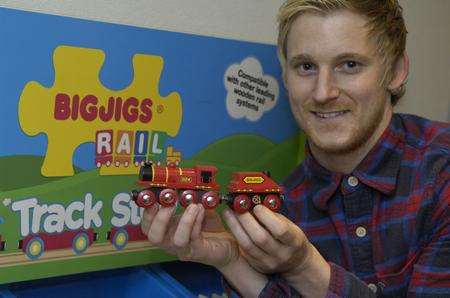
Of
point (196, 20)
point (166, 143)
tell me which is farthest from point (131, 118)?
point (196, 20)

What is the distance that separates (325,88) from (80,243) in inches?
16.2

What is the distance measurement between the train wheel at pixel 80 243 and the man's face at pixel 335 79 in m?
0.36

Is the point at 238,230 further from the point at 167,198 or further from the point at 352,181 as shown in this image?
the point at 352,181

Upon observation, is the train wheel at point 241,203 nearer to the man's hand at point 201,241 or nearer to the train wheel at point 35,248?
the man's hand at point 201,241

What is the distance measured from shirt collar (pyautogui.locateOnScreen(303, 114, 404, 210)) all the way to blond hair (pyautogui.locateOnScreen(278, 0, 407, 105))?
75mm

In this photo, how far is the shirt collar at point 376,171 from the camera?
0.80 metres


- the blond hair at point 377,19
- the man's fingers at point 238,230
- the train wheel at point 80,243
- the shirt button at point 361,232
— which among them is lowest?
the train wheel at point 80,243

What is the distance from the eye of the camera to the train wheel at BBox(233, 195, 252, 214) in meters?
0.63

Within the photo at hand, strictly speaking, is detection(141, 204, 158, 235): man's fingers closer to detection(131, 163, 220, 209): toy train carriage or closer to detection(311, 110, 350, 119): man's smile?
detection(131, 163, 220, 209): toy train carriage

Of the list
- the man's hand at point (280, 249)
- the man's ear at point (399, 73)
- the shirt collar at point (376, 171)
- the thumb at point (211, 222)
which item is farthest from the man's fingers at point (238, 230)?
the man's ear at point (399, 73)

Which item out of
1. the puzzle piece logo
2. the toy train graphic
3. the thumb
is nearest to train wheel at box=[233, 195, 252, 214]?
the toy train graphic

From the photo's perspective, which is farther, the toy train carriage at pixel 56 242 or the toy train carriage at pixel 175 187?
the toy train carriage at pixel 56 242

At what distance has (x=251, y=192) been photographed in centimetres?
63

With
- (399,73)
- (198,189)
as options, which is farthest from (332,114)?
(198,189)
